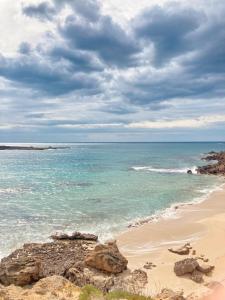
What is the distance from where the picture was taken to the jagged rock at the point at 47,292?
9711mm

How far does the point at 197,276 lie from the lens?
14.4 metres

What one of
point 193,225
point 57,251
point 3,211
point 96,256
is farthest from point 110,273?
point 3,211

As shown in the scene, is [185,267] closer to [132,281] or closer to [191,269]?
[191,269]

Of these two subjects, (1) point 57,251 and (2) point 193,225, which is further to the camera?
(2) point 193,225

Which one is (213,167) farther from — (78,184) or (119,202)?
(119,202)

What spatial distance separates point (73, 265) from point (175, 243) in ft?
21.9

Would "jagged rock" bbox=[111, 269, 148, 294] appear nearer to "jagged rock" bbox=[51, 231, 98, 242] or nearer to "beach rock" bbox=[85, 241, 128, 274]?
"beach rock" bbox=[85, 241, 128, 274]

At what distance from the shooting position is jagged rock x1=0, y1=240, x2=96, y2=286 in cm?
1216

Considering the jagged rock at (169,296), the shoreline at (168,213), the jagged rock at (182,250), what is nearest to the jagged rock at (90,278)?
the jagged rock at (169,296)

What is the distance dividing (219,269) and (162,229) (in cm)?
734

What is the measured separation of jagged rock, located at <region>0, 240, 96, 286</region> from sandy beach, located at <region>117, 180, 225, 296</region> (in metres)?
2.43

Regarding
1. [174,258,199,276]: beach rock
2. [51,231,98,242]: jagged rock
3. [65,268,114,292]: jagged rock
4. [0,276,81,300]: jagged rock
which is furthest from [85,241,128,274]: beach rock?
[51,231,98,242]: jagged rock

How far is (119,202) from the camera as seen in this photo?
31828mm

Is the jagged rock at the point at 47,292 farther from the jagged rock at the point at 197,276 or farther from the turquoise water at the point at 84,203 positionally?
the turquoise water at the point at 84,203
